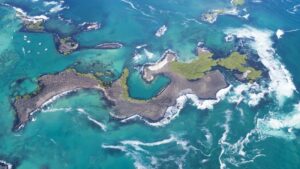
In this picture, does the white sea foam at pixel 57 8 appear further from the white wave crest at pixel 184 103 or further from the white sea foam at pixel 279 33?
the white sea foam at pixel 279 33

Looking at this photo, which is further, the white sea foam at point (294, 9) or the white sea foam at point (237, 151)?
the white sea foam at point (294, 9)

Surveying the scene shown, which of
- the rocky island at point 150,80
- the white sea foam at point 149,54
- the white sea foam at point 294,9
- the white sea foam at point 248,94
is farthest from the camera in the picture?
the white sea foam at point 294,9

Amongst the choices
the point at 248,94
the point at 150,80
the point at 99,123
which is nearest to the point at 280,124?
the point at 248,94

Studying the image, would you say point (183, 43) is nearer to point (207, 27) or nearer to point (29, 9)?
point (207, 27)

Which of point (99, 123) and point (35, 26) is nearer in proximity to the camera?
point (99, 123)

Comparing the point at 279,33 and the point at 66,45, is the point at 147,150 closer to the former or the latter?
the point at 66,45

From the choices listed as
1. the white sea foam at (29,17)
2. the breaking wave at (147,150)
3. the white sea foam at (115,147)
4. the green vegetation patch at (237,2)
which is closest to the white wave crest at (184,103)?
the breaking wave at (147,150)
